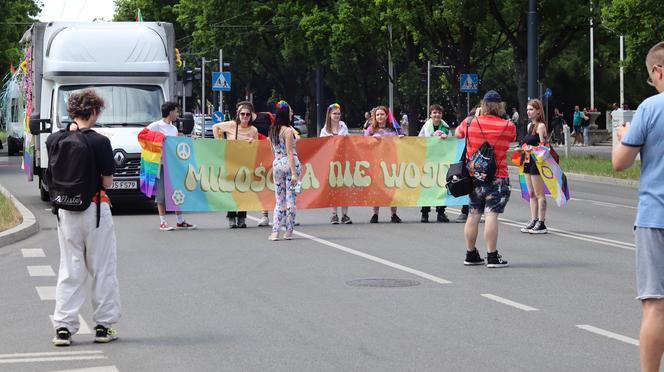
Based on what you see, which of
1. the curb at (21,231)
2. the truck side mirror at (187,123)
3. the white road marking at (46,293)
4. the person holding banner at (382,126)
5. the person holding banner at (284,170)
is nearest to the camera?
the white road marking at (46,293)

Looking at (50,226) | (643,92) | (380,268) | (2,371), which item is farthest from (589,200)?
(643,92)

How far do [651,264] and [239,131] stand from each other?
1288cm

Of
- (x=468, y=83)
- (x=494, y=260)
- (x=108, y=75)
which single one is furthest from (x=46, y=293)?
(x=468, y=83)

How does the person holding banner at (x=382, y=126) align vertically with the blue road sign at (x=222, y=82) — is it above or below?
below

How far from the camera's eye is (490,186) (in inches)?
516

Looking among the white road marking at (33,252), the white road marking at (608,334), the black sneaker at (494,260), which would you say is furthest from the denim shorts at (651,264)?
the white road marking at (33,252)

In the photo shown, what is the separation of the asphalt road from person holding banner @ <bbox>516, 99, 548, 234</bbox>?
30cm

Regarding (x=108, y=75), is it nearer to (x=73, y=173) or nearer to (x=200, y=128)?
(x=73, y=173)

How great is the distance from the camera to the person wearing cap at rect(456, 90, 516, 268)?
42.9 ft

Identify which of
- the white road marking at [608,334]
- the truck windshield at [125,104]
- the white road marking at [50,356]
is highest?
the truck windshield at [125,104]

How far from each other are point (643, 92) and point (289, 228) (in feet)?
202

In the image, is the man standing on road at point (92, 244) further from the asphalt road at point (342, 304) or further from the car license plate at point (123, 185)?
the car license plate at point (123, 185)

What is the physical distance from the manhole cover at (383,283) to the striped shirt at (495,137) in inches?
69.4

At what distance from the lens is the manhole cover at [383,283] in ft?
38.7
